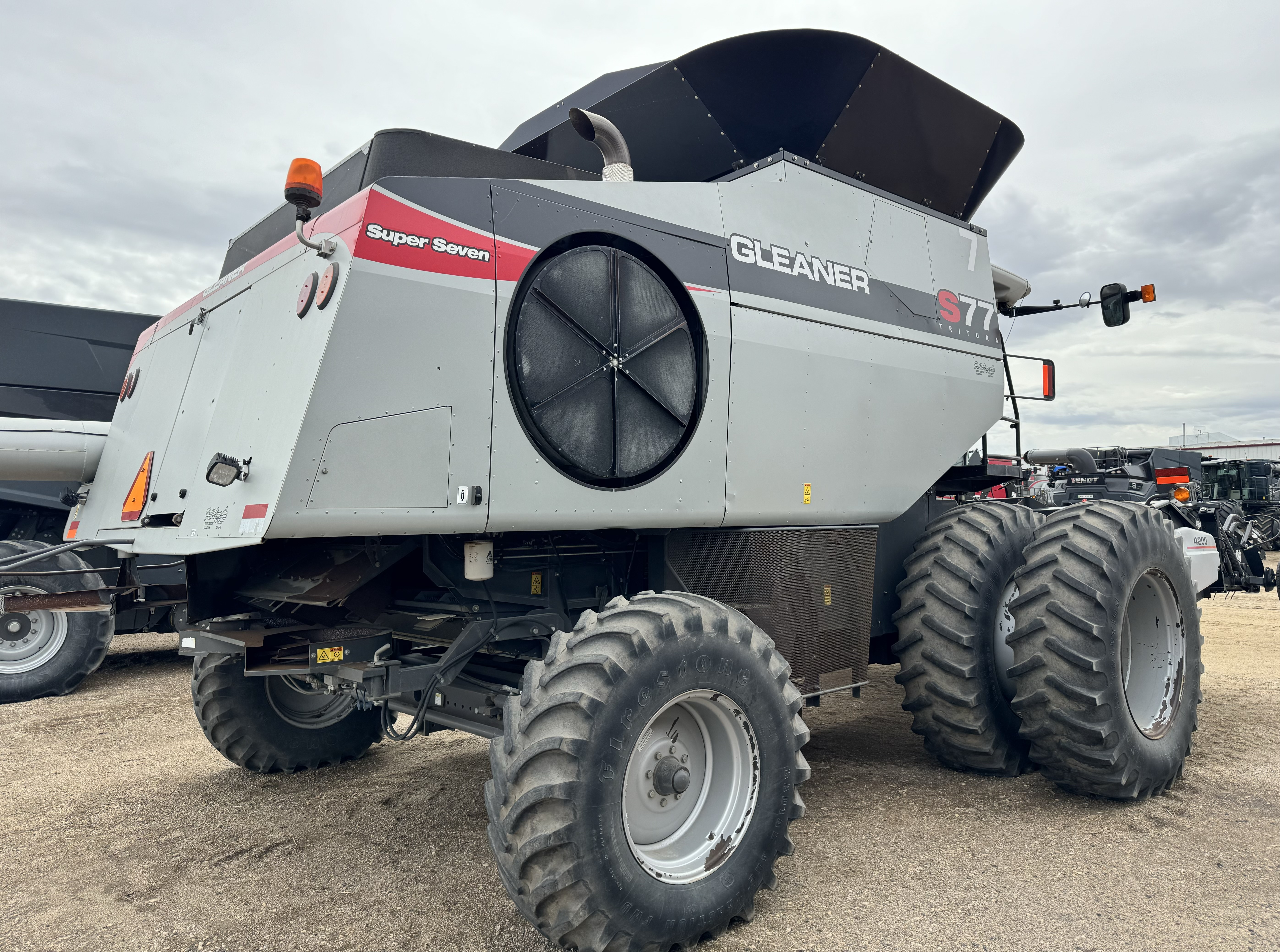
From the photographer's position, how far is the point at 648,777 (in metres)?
3.43

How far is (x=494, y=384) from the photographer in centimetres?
335

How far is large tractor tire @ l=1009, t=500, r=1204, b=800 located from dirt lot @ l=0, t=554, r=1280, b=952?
271 millimetres

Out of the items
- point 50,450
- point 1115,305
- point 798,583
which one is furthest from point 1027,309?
point 50,450

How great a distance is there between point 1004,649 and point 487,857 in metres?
3.01

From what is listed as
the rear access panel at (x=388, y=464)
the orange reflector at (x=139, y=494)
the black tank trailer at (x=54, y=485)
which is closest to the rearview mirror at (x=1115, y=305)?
the rear access panel at (x=388, y=464)

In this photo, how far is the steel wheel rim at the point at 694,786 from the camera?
3.39 meters

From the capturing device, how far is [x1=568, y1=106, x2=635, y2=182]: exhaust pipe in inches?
159

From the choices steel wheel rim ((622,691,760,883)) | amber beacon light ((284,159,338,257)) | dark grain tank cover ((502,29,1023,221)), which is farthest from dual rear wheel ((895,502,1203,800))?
amber beacon light ((284,159,338,257))

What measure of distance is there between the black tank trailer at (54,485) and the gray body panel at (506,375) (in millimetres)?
→ 4588

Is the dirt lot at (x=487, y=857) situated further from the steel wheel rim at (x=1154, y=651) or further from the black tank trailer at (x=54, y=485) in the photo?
the black tank trailer at (x=54, y=485)

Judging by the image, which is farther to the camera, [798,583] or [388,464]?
[798,583]

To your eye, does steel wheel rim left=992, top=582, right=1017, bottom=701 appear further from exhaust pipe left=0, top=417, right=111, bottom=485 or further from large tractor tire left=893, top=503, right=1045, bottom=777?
exhaust pipe left=0, top=417, right=111, bottom=485

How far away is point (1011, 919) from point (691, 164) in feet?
13.3

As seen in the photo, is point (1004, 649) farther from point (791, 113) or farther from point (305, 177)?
point (305, 177)
